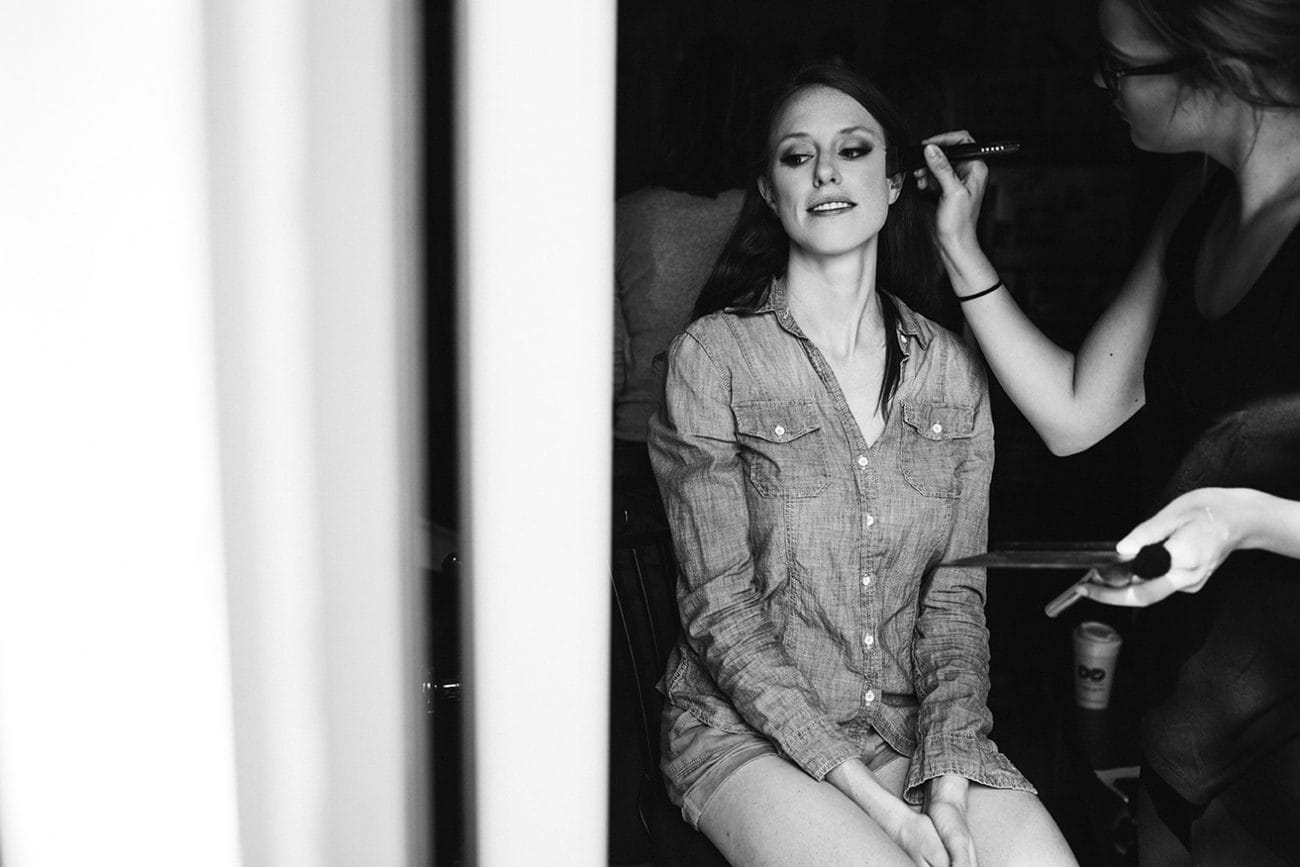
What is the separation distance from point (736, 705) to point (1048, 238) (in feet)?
2.53

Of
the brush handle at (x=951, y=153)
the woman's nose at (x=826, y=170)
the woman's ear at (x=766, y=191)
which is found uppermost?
the brush handle at (x=951, y=153)

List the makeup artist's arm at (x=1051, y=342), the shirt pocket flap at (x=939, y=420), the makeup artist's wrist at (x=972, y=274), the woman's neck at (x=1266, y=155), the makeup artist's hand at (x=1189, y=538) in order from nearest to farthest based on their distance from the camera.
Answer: the makeup artist's hand at (x=1189, y=538), the woman's neck at (x=1266, y=155), the makeup artist's arm at (x=1051, y=342), the makeup artist's wrist at (x=972, y=274), the shirt pocket flap at (x=939, y=420)

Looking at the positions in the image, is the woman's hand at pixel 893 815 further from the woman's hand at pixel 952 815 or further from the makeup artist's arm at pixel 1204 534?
the makeup artist's arm at pixel 1204 534

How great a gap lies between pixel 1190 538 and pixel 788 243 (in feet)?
1.97

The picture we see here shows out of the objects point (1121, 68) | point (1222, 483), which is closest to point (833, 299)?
point (1121, 68)

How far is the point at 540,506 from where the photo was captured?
12.3 inches

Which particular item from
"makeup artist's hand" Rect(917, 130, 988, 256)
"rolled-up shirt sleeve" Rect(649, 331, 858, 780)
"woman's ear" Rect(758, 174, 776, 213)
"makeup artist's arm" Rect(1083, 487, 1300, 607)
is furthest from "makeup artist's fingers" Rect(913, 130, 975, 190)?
"makeup artist's arm" Rect(1083, 487, 1300, 607)

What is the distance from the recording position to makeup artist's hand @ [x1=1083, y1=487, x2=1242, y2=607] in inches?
21.7

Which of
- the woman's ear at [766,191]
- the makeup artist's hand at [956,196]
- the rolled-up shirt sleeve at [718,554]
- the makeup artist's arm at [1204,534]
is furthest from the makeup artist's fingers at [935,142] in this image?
the makeup artist's arm at [1204,534]

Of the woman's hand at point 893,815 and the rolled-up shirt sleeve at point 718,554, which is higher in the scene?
the rolled-up shirt sleeve at point 718,554

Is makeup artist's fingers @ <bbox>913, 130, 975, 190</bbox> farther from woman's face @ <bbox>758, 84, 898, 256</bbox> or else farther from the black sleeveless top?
the black sleeveless top

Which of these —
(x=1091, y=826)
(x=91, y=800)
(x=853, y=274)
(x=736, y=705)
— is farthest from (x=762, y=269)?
(x=91, y=800)

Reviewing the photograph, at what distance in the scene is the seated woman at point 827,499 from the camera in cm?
100

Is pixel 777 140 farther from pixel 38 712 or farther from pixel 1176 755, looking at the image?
pixel 38 712
